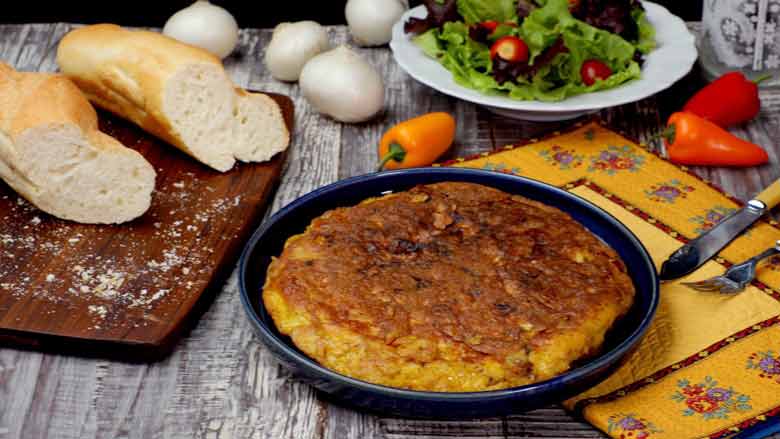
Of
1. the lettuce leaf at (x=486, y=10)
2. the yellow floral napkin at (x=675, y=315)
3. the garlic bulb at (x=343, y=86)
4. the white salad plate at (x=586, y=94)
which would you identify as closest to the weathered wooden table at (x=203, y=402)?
the yellow floral napkin at (x=675, y=315)

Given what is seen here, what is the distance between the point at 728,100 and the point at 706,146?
31 centimetres

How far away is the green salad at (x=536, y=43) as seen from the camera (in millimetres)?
3623

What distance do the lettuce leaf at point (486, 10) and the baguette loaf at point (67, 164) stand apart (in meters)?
1.61

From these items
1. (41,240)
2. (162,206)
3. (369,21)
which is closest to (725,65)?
(369,21)

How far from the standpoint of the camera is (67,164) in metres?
3.08

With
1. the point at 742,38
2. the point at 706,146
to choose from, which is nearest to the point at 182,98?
the point at 706,146

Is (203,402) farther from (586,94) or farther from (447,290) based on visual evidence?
(586,94)

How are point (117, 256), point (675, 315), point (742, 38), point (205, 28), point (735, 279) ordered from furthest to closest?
point (205, 28), point (742, 38), point (117, 256), point (735, 279), point (675, 315)

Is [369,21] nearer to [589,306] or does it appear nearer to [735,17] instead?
[735,17]

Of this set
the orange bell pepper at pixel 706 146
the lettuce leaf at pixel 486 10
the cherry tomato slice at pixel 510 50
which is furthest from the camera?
the lettuce leaf at pixel 486 10

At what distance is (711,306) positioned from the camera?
2.75 metres

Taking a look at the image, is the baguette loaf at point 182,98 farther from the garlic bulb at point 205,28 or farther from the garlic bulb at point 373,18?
the garlic bulb at point 373,18

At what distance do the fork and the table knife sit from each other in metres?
0.06

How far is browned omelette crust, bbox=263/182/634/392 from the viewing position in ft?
7.49
